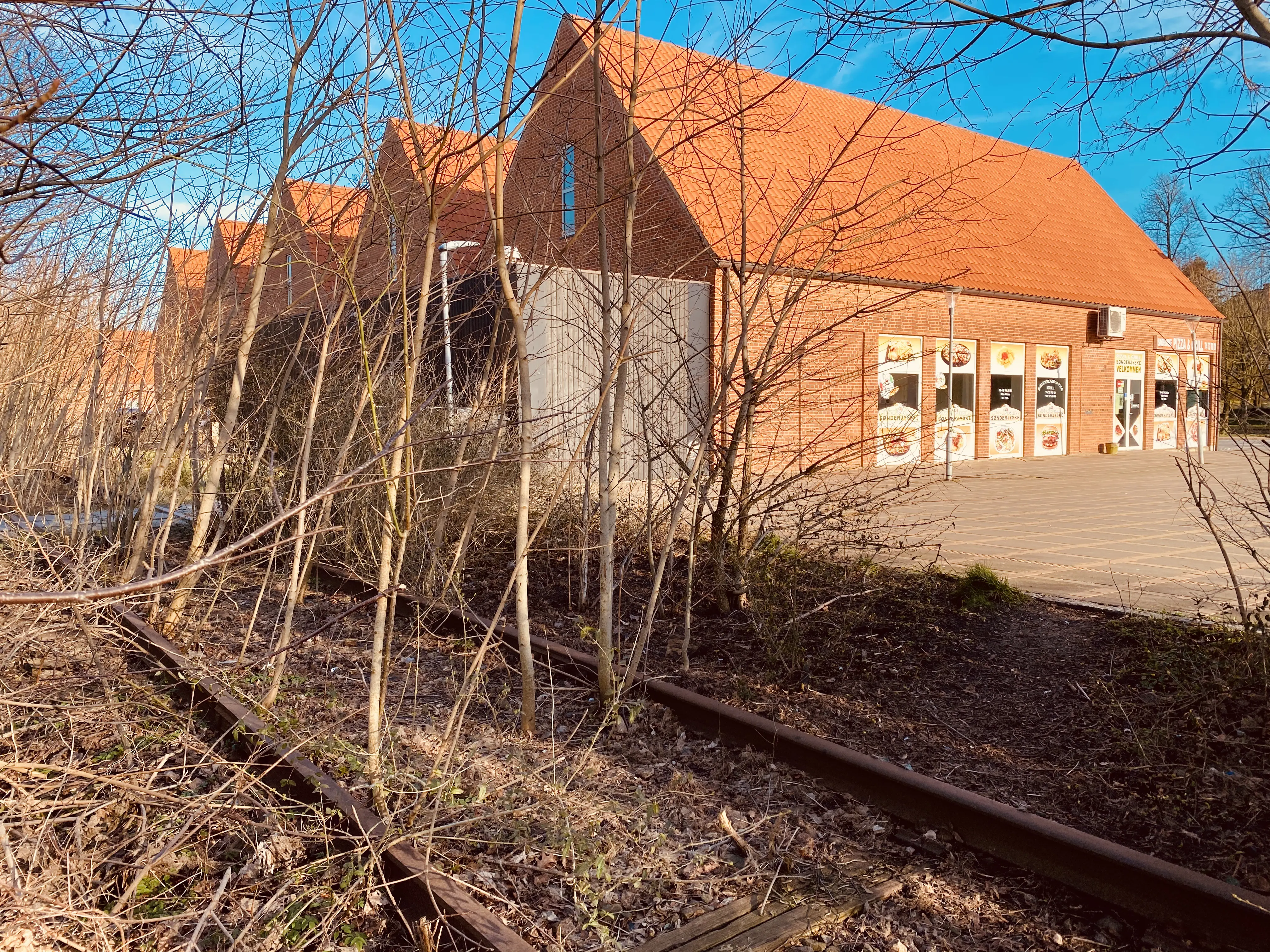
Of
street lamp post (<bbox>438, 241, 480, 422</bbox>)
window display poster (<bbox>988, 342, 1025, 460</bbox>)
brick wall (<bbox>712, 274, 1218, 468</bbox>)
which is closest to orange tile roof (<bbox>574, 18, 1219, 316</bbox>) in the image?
brick wall (<bbox>712, 274, 1218, 468</bbox>)

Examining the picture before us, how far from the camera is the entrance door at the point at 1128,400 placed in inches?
1117

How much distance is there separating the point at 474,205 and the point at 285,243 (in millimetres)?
1083

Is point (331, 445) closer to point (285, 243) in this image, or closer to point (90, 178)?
point (285, 243)

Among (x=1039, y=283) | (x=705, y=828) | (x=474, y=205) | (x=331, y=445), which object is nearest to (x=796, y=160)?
(x=1039, y=283)

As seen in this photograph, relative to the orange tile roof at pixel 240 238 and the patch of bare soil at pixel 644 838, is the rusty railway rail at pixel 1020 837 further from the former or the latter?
the orange tile roof at pixel 240 238

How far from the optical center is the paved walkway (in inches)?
271

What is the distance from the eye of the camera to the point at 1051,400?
1041 inches

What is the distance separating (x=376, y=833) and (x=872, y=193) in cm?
397

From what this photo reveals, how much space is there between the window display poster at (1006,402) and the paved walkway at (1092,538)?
449 centimetres

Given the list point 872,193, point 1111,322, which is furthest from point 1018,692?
point 1111,322

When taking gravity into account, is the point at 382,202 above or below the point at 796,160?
below

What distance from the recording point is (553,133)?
512 cm

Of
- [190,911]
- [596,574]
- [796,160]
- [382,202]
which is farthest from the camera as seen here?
[796,160]

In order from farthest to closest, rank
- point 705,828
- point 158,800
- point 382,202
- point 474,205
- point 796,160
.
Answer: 1. point 796,160
2. point 474,205
3. point 382,202
4. point 705,828
5. point 158,800
